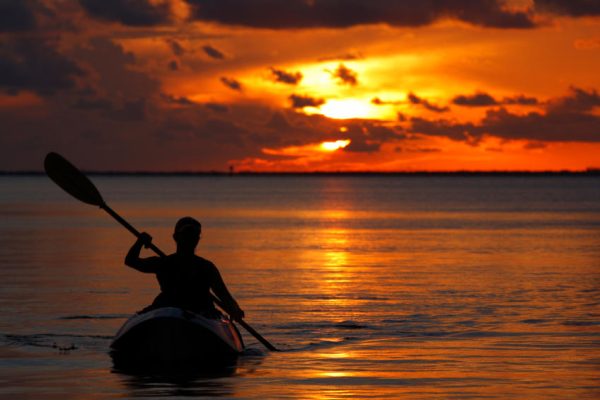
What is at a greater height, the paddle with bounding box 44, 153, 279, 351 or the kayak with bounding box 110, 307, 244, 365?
the paddle with bounding box 44, 153, 279, 351

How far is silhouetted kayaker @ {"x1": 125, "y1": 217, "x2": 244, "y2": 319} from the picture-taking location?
1698 centimetres

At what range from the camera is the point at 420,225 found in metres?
70.0

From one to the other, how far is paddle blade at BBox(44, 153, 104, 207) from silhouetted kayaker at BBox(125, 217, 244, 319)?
3.18 m

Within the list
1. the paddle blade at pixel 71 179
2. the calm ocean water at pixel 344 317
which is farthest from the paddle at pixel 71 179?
the calm ocean water at pixel 344 317

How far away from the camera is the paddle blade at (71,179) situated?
20.2 meters

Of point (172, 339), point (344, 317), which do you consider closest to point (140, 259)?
point (172, 339)

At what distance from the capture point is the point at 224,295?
1788cm

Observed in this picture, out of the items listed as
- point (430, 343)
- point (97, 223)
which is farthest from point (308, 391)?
point (97, 223)

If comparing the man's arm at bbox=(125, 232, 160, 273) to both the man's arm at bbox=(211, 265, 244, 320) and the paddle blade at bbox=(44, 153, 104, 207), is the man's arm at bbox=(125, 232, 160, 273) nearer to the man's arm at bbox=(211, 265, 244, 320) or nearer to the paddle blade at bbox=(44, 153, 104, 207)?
the man's arm at bbox=(211, 265, 244, 320)

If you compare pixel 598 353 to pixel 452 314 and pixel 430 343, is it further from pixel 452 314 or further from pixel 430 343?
pixel 452 314

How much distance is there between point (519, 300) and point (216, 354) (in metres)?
11.6

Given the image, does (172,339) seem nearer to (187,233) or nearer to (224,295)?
(224,295)

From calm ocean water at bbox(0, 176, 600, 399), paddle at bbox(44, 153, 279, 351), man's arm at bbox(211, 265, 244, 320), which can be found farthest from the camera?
paddle at bbox(44, 153, 279, 351)

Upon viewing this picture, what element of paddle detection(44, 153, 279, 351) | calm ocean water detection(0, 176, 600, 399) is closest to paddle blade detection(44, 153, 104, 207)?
paddle detection(44, 153, 279, 351)
